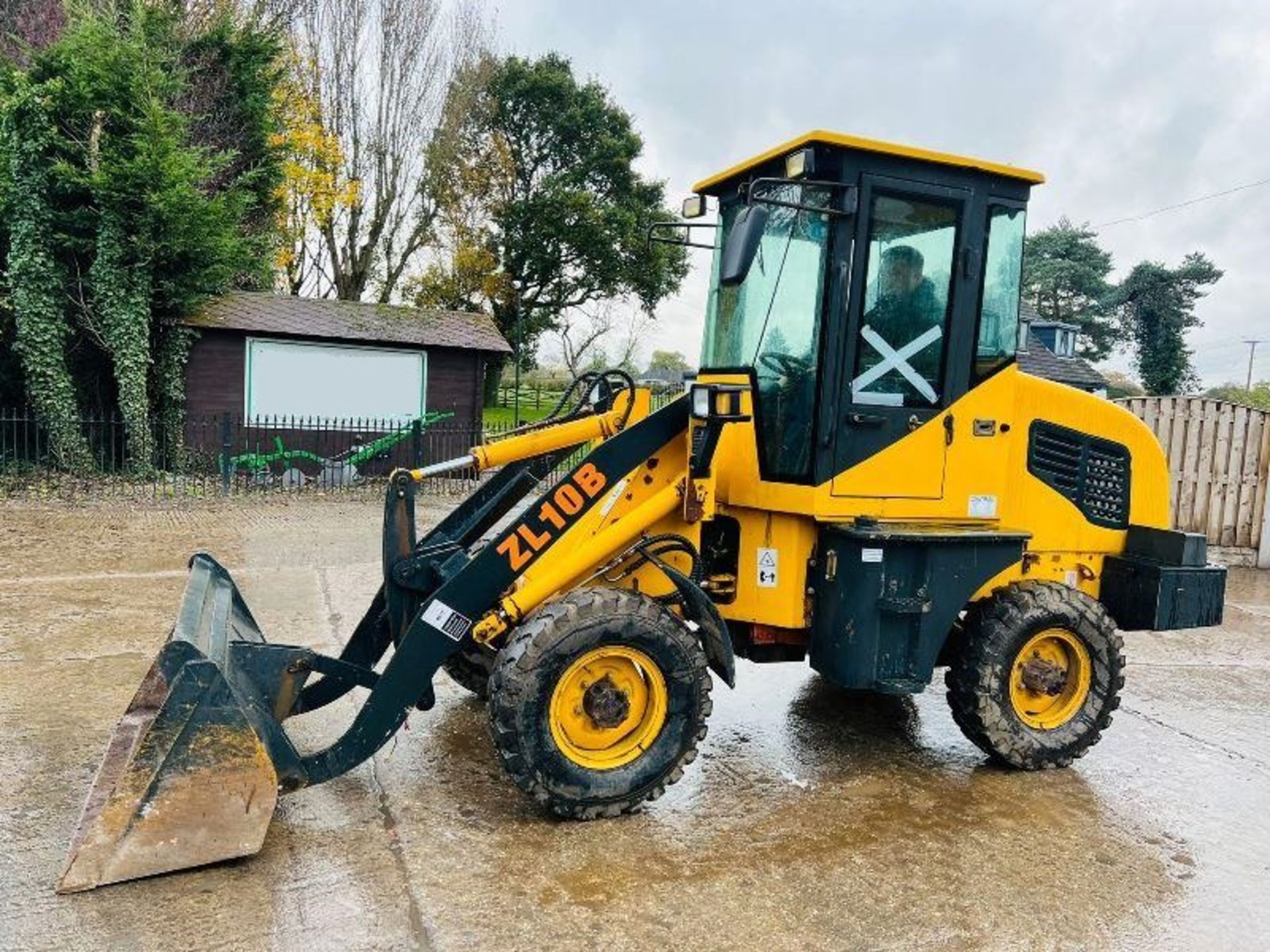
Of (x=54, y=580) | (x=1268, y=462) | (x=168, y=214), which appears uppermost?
(x=168, y=214)

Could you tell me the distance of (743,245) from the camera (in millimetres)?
3641

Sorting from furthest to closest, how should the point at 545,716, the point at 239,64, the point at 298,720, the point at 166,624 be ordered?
the point at 239,64, the point at 166,624, the point at 298,720, the point at 545,716

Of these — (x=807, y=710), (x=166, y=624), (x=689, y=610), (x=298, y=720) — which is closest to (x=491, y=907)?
(x=689, y=610)

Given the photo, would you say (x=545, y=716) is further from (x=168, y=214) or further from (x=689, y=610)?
(x=168, y=214)

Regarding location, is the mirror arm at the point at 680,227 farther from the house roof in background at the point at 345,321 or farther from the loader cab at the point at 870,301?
the house roof in background at the point at 345,321

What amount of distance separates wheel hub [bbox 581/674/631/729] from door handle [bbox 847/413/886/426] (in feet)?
5.01

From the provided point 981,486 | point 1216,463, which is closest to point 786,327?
point 981,486

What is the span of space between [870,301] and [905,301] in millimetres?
195

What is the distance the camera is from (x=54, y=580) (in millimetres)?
7910

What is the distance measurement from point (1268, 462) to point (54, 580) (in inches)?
473

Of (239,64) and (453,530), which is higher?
(239,64)

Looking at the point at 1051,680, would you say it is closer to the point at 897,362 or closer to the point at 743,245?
the point at 897,362

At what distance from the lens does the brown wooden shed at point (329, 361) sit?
1584 cm

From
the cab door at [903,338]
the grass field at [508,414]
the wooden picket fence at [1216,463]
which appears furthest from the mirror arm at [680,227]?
the grass field at [508,414]
